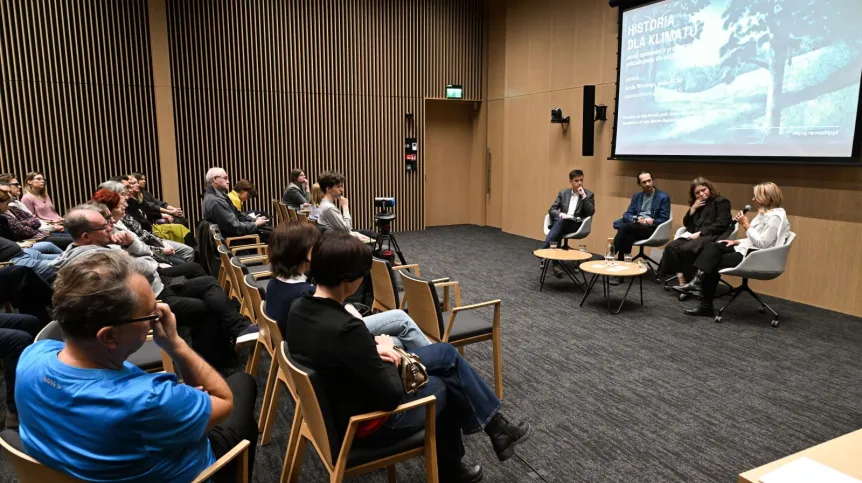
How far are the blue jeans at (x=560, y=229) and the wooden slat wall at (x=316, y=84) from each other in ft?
13.5

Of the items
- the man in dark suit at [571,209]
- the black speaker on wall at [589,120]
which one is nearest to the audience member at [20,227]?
the man in dark suit at [571,209]

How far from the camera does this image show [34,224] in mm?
5410

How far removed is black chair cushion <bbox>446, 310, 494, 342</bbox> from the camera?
329 centimetres

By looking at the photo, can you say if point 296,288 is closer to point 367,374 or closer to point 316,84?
point 367,374

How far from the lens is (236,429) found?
1.99 meters

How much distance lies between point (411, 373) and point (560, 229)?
5201 millimetres

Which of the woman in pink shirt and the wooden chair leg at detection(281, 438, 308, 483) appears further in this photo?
the woman in pink shirt

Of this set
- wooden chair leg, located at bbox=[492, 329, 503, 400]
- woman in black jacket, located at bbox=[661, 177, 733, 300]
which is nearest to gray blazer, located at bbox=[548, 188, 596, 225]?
woman in black jacket, located at bbox=[661, 177, 733, 300]

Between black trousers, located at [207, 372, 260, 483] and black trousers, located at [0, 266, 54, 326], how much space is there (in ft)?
6.04

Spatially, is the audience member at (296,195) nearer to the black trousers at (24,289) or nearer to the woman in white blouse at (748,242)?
the black trousers at (24,289)

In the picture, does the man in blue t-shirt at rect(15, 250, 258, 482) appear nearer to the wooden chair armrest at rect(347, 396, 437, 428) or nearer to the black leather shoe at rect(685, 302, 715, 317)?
the wooden chair armrest at rect(347, 396, 437, 428)

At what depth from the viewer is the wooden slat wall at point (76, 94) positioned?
24.2ft

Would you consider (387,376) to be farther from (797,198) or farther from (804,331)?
(797,198)

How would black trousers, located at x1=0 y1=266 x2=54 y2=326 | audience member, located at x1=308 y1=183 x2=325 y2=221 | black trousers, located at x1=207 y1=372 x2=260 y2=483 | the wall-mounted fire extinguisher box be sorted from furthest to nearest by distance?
the wall-mounted fire extinguisher box → audience member, located at x1=308 y1=183 x2=325 y2=221 → black trousers, located at x1=0 y1=266 x2=54 y2=326 → black trousers, located at x1=207 y1=372 x2=260 y2=483
